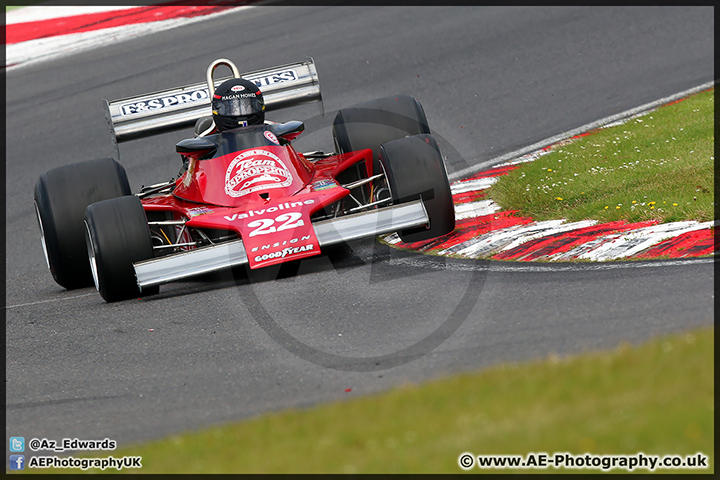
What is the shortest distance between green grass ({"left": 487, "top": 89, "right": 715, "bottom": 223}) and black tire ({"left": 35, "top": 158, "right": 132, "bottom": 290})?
3074 millimetres

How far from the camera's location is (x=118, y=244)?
20.1 ft

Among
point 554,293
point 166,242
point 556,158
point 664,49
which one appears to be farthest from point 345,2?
point 554,293

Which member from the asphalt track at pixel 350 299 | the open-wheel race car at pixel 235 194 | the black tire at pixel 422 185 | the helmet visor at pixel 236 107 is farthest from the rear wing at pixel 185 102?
the black tire at pixel 422 185

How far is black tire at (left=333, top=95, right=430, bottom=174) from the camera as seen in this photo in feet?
25.6

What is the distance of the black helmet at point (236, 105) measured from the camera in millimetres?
7289

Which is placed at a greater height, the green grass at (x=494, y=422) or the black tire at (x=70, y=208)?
the black tire at (x=70, y=208)

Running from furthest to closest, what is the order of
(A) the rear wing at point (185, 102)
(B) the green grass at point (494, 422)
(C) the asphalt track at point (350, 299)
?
1. (A) the rear wing at point (185, 102)
2. (C) the asphalt track at point (350, 299)
3. (B) the green grass at point (494, 422)

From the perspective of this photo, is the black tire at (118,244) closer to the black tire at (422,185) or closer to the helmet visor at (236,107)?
the helmet visor at (236,107)

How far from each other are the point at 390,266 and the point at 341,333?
136 cm

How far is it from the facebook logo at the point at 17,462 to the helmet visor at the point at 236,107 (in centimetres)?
391

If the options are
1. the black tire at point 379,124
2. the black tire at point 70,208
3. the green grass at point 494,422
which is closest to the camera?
the green grass at point 494,422

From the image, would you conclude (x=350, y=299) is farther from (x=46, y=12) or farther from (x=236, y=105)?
(x=46, y=12)

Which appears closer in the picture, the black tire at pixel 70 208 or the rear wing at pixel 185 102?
the black tire at pixel 70 208

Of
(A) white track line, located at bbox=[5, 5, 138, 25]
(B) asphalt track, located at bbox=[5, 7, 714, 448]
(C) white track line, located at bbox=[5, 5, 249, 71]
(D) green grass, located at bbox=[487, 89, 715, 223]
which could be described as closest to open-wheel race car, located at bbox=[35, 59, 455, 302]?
(B) asphalt track, located at bbox=[5, 7, 714, 448]
